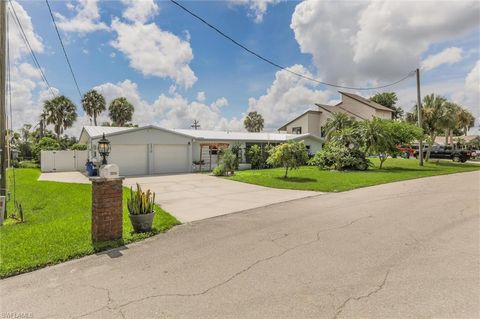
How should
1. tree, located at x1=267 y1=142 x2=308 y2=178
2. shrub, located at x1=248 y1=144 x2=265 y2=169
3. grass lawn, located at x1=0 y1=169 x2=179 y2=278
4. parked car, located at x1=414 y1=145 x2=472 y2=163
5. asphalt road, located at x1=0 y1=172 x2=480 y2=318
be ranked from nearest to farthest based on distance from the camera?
asphalt road, located at x1=0 y1=172 x2=480 y2=318 < grass lawn, located at x1=0 y1=169 x2=179 y2=278 < tree, located at x1=267 y1=142 x2=308 y2=178 < shrub, located at x1=248 y1=144 x2=265 y2=169 < parked car, located at x1=414 y1=145 x2=472 y2=163

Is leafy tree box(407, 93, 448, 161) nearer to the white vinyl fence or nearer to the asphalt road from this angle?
the asphalt road

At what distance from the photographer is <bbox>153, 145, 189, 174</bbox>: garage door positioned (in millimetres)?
19422

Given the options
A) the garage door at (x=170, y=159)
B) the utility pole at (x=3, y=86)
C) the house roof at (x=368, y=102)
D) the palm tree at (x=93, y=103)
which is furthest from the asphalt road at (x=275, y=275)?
the palm tree at (x=93, y=103)

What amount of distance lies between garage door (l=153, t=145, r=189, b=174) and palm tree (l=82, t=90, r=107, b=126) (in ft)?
71.4

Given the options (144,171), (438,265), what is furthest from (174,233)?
(144,171)

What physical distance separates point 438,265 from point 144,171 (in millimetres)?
17780

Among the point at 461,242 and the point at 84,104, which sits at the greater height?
the point at 84,104

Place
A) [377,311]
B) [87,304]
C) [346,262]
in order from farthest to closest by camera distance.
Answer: [346,262]
[87,304]
[377,311]

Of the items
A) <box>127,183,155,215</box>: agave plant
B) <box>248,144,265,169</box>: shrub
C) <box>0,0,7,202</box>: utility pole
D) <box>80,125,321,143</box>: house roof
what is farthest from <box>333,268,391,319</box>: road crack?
<box>248,144,265,169</box>: shrub

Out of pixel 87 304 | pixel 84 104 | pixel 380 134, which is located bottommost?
pixel 87 304

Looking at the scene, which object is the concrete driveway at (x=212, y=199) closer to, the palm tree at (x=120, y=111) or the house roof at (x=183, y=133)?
the house roof at (x=183, y=133)

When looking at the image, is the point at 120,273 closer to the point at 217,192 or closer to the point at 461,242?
the point at 461,242

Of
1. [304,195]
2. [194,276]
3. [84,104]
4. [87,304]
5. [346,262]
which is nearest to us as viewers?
[87,304]

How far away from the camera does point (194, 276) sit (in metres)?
3.73
